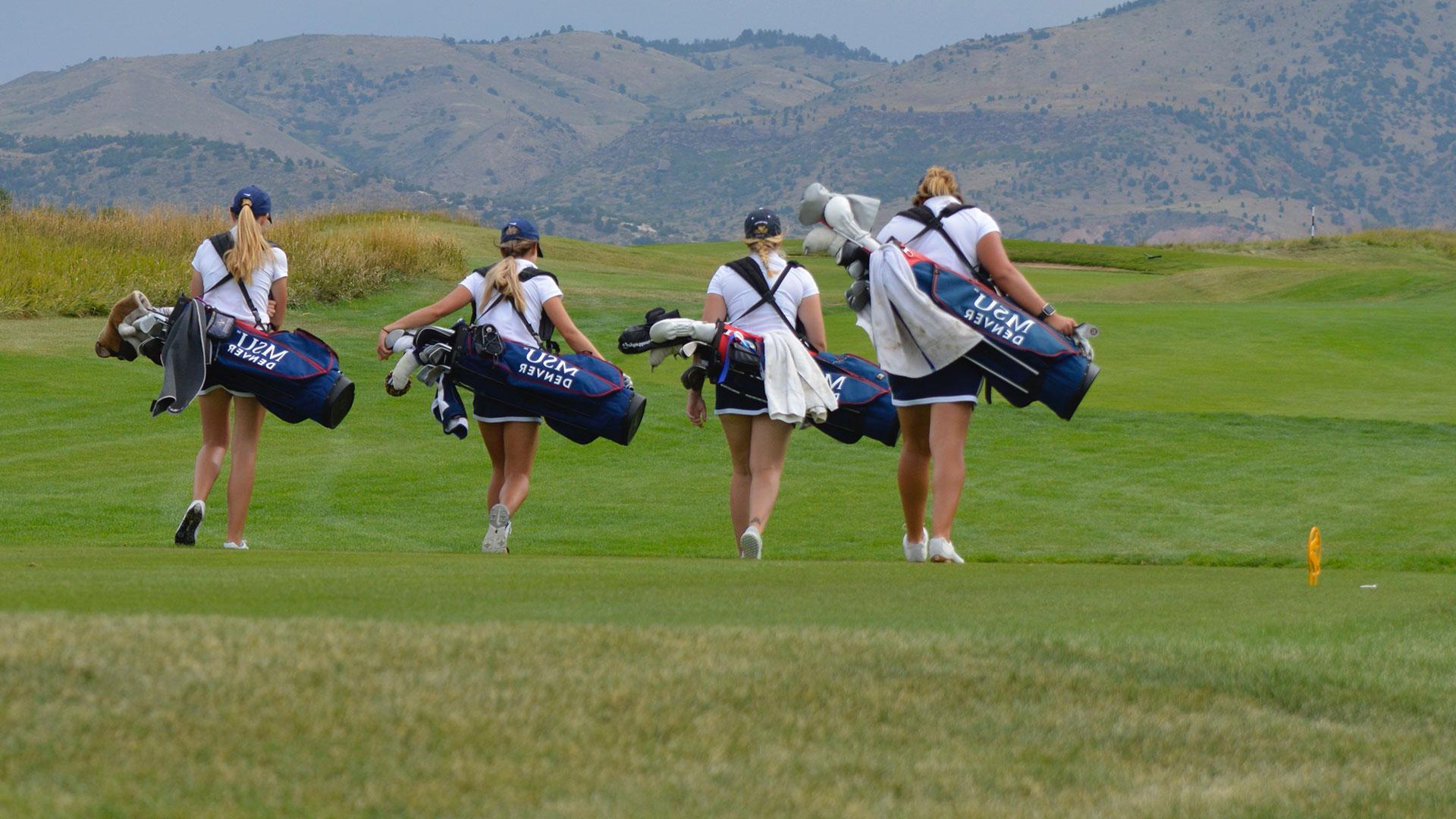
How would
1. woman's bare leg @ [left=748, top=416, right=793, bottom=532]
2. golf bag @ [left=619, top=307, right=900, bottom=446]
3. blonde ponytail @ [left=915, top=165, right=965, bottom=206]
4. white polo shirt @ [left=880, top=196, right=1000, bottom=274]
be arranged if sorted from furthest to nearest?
woman's bare leg @ [left=748, top=416, right=793, bottom=532], golf bag @ [left=619, top=307, right=900, bottom=446], blonde ponytail @ [left=915, top=165, right=965, bottom=206], white polo shirt @ [left=880, top=196, right=1000, bottom=274]

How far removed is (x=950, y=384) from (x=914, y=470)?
601 millimetres

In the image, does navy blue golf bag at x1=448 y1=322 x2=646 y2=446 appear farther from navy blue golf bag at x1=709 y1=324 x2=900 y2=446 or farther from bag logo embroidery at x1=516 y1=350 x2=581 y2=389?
navy blue golf bag at x1=709 y1=324 x2=900 y2=446

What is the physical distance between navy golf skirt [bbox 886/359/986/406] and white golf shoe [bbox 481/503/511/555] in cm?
247

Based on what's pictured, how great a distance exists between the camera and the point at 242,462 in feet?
31.4

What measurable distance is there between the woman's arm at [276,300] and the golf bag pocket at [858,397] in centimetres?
308

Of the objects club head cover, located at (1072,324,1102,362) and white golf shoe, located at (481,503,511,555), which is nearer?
club head cover, located at (1072,324,1102,362)

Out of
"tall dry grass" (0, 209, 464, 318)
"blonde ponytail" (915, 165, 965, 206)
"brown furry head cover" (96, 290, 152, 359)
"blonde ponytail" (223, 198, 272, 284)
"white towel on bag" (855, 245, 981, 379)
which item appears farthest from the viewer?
"tall dry grass" (0, 209, 464, 318)

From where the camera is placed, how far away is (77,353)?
19.1 m

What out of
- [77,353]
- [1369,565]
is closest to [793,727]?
[1369,565]

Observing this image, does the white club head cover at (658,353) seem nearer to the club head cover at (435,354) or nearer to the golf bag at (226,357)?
the club head cover at (435,354)

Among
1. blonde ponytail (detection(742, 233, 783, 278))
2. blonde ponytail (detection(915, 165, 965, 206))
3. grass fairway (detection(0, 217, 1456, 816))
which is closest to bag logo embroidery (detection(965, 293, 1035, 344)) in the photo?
blonde ponytail (detection(915, 165, 965, 206))

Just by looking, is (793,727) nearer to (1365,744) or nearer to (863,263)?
(1365,744)

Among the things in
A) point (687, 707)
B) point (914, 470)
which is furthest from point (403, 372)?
point (687, 707)

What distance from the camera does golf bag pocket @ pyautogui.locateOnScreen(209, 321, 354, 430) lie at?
30.2 feet
